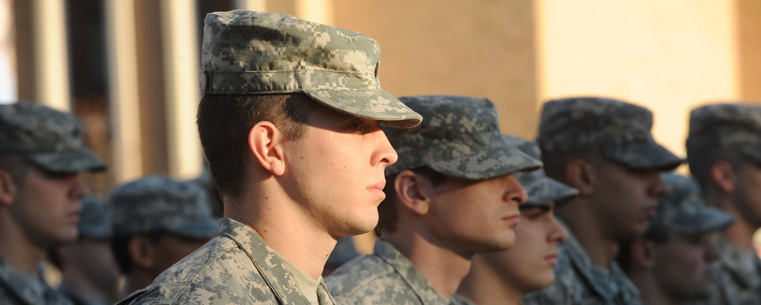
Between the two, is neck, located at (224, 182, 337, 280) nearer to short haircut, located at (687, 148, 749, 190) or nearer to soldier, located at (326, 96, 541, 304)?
soldier, located at (326, 96, 541, 304)

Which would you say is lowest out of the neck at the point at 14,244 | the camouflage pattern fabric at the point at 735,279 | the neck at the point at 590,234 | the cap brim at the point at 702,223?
the camouflage pattern fabric at the point at 735,279

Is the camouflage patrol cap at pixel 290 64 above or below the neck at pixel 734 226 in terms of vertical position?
above

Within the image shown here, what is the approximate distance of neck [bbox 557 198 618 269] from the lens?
5.27m

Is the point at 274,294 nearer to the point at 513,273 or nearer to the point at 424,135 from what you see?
the point at 424,135

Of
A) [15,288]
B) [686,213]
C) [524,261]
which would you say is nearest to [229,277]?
[524,261]

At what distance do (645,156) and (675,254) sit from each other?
154cm

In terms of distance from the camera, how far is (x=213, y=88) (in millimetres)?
2262

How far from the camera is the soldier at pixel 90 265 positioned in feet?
21.6

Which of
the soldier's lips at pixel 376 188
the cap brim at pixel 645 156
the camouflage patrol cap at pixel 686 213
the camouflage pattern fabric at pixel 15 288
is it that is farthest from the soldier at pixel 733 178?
the soldier's lips at pixel 376 188

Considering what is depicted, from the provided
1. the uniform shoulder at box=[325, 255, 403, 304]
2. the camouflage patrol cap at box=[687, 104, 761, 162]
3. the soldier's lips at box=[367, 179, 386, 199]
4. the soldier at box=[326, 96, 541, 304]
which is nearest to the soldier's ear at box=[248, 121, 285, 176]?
the soldier's lips at box=[367, 179, 386, 199]

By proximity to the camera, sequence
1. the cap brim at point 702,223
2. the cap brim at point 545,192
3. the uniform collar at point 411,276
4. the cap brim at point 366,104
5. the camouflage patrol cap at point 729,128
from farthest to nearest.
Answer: the camouflage patrol cap at point 729,128 → the cap brim at point 702,223 → the cap brim at point 545,192 → the uniform collar at point 411,276 → the cap brim at point 366,104

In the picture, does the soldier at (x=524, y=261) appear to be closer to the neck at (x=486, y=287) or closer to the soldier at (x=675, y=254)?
the neck at (x=486, y=287)

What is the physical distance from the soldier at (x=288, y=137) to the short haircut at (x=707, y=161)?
5.18 meters

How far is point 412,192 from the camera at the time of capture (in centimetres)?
350
